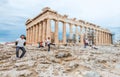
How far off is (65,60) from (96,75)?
14.7 ft

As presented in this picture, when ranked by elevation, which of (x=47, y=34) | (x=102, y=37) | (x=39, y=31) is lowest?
(x=47, y=34)

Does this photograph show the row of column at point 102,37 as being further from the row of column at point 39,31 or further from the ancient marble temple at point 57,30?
the row of column at point 39,31

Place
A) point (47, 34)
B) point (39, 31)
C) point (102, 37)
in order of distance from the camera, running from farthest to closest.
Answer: point (102, 37), point (39, 31), point (47, 34)

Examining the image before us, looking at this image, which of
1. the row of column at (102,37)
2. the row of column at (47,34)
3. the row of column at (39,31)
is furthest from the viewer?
the row of column at (102,37)

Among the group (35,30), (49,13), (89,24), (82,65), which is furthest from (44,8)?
(82,65)

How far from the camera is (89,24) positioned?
61.0 m

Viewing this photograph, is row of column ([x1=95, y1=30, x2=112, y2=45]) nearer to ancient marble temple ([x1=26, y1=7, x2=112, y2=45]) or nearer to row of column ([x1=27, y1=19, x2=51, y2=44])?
ancient marble temple ([x1=26, y1=7, x2=112, y2=45])

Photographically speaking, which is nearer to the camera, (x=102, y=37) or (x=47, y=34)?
(x=47, y=34)

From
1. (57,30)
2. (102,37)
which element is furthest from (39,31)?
(102,37)

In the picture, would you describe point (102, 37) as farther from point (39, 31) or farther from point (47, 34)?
point (47, 34)

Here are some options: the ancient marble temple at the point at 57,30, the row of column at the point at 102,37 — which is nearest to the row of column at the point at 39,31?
the ancient marble temple at the point at 57,30

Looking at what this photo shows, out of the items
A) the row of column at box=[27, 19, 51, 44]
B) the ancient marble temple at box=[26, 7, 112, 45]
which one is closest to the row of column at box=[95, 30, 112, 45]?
the ancient marble temple at box=[26, 7, 112, 45]

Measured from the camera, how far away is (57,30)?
150ft

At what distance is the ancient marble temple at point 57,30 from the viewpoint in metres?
44.3
